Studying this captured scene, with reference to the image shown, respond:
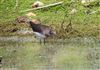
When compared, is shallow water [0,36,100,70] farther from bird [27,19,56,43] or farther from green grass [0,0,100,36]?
green grass [0,0,100,36]

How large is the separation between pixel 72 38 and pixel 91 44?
1.08m

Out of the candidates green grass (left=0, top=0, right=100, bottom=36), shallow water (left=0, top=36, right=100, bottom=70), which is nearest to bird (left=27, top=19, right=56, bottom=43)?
shallow water (left=0, top=36, right=100, bottom=70)

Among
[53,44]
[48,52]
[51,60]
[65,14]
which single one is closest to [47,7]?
[65,14]

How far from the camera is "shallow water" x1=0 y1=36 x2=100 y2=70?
9.19 metres

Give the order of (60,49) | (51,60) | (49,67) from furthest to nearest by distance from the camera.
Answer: (60,49) → (51,60) → (49,67)

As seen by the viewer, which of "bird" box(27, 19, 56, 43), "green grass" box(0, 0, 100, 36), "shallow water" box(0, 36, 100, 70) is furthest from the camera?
"green grass" box(0, 0, 100, 36)

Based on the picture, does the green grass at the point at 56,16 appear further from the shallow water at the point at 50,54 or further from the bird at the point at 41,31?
the shallow water at the point at 50,54

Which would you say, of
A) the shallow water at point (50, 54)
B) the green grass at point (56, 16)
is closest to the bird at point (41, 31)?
the shallow water at point (50, 54)

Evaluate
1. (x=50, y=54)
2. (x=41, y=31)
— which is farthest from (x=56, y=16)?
(x=50, y=54)

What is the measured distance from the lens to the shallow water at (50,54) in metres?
9.19

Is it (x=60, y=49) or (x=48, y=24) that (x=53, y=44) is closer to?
(x=60, y=49)

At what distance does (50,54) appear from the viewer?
10508mm

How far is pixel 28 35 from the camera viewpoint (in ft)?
43.8

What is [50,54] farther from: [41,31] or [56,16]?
[56,16]
